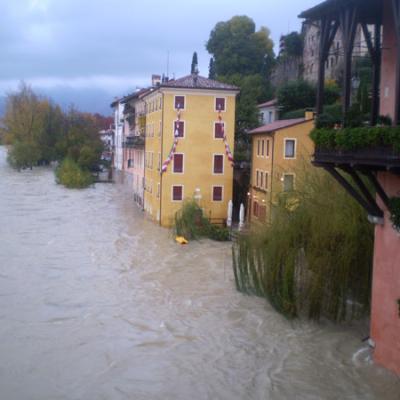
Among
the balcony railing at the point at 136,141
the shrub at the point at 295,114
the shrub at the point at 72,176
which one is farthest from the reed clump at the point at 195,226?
the shrub at the point at 72,176

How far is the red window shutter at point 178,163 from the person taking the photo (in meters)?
36.3

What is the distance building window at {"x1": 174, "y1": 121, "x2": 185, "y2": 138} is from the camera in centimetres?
3600

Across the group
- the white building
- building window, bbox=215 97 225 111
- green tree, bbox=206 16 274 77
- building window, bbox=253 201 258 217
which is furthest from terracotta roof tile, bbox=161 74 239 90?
the white building

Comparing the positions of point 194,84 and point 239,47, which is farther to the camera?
point 239,47

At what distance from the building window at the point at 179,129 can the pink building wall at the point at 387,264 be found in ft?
75.1

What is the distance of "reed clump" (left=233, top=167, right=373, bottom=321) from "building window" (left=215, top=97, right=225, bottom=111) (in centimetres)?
1870

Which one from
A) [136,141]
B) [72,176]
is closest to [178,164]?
[136,141]

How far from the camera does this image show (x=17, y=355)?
1538cm

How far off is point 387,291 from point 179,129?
24.4 metres

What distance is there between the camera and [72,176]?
61281 mm

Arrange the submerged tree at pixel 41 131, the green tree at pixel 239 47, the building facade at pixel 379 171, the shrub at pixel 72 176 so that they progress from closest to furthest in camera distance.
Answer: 1. the building facade at pixel 379 171
2. the shrub at pixel 72 176
3. the green tree at pixel 239 47
4. the submerged tree at pixel 41 131

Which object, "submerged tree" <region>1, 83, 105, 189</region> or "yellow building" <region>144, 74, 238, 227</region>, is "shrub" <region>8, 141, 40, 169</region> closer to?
"submerged tree" <region>1, 83, 105, 189</region>

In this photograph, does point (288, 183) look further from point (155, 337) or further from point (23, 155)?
point (23, 155)

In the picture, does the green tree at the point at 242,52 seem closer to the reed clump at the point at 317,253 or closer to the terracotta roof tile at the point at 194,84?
the terracotta roof tile at the point at 194,84
